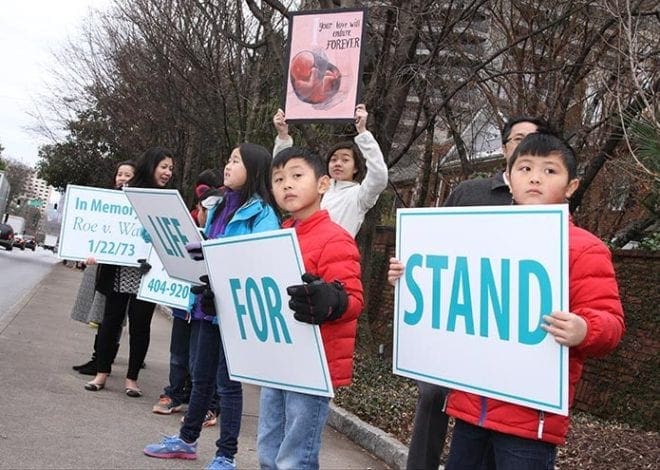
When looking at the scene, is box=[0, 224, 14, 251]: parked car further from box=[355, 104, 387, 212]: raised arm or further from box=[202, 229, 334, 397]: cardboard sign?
box=[202, 229, 334, 397]: cardboard sign

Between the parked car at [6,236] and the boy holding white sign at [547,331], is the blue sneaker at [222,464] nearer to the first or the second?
the boy holding white sign at [547,331]

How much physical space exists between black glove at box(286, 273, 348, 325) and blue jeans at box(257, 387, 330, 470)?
45 cm

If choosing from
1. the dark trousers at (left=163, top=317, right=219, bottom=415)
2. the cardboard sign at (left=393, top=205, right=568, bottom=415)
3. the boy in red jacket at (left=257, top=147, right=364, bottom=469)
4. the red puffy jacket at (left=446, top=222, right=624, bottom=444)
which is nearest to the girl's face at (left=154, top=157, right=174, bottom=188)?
the dark trousers at (left=163, top=317, right=219, bottom=415)

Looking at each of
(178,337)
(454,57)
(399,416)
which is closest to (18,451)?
(178,337)

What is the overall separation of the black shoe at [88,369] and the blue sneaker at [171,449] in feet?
9.05

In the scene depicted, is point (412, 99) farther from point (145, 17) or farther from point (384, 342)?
point (145, 17)

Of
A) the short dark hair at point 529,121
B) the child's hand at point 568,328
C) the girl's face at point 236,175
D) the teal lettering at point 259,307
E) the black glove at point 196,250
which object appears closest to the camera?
the child's hand at point 568,328

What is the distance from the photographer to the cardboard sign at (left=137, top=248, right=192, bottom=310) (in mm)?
6219

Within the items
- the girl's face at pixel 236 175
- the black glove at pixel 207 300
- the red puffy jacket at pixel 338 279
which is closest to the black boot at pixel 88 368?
the girl's face at pixel 236 175

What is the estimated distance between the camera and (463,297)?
121 inches

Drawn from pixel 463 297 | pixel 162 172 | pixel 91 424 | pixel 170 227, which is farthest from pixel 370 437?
pixel 463 297

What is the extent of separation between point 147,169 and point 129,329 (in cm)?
135

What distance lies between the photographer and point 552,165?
3.03 m

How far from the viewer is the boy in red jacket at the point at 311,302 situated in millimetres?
3252
